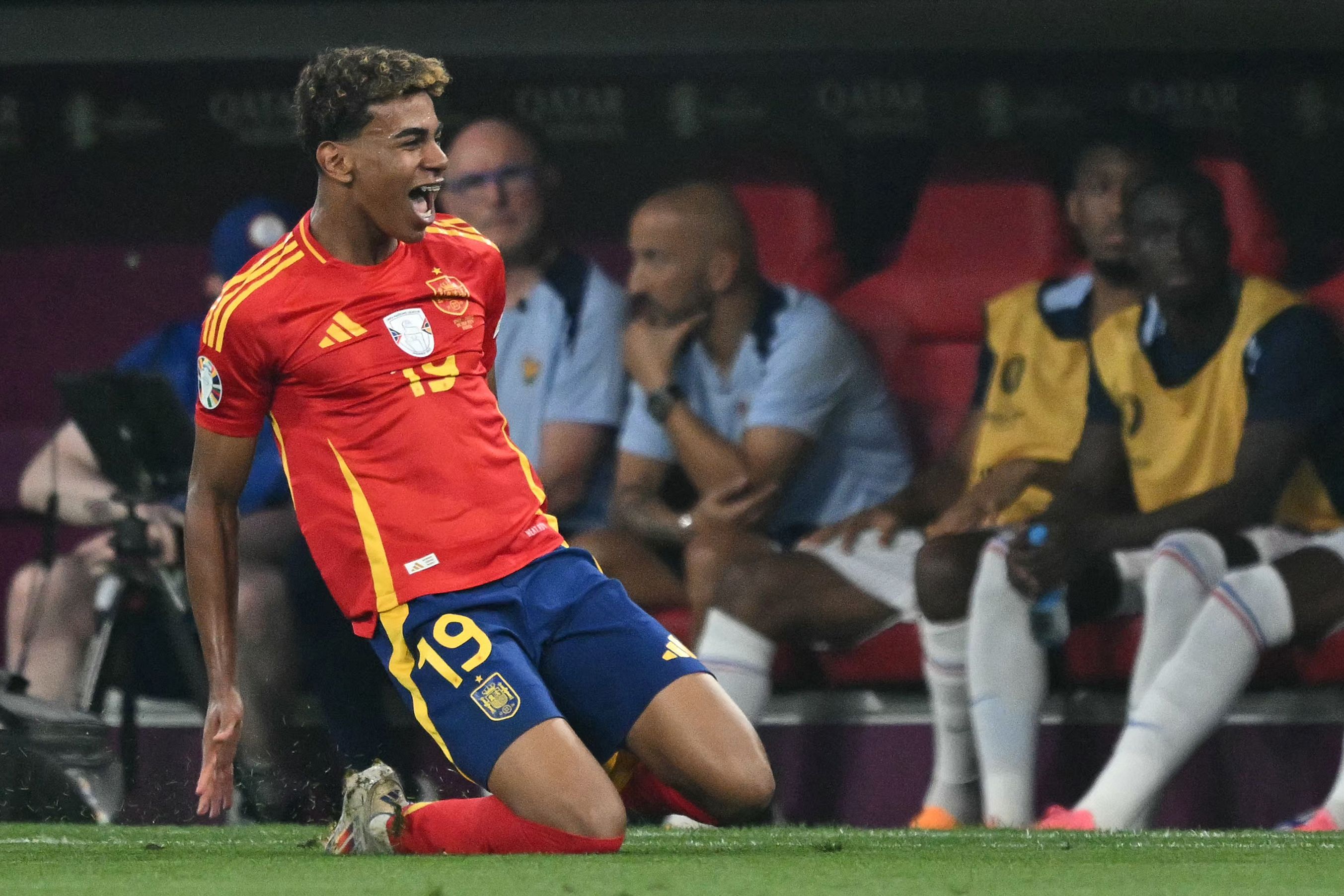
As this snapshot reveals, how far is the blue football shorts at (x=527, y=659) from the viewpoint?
366cm

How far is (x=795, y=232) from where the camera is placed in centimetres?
600

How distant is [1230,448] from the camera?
5.67 meters

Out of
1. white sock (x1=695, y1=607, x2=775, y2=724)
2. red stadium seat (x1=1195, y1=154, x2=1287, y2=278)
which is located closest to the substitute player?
white sock (x1=695, y1=607, x2=775, y2=724)

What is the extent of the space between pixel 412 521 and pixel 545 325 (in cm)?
236

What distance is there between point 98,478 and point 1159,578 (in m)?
3.05

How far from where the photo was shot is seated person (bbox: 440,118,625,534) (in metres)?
5.95

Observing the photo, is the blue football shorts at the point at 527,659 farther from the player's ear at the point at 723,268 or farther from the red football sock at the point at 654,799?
the player's ear at the point at 723,268

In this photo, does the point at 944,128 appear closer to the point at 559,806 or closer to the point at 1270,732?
the point at 1270,732

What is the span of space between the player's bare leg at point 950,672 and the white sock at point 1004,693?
35 millimetres

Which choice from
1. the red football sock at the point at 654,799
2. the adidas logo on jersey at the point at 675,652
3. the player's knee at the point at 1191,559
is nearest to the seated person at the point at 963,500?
the player's knee at the point at 1191,559

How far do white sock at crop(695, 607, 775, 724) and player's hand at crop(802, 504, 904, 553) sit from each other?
314 mm

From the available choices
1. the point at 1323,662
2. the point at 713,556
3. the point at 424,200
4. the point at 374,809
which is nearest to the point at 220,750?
the point at 374,809

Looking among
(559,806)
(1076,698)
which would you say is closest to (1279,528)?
(1076,698)

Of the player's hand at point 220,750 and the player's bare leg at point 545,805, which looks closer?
the player's hand at point 220,750
